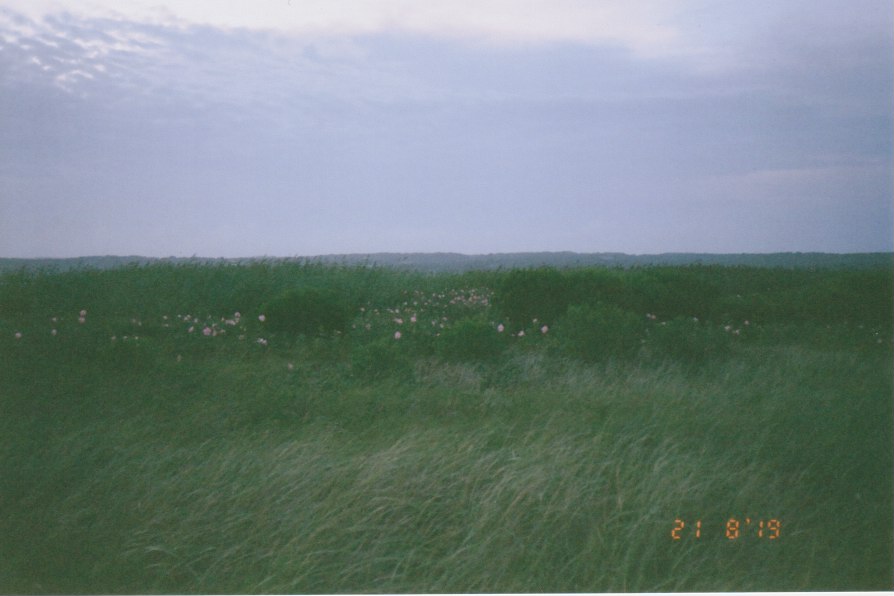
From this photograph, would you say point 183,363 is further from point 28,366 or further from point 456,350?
point 456,350

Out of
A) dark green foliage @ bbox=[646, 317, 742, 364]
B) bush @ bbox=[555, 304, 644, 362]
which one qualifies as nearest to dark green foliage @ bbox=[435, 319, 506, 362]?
bush @ bbox=[555, 304, 644, 362]

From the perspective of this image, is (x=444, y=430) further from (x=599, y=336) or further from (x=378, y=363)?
(x=599, y=336)

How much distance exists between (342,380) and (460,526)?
1.58 metres

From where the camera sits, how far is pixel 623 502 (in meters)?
2.88

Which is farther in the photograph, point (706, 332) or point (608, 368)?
point (706, 332)

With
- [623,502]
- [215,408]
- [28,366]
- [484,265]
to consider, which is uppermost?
[484,265]

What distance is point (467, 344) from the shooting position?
438 centimetres

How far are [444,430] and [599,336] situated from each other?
166cm

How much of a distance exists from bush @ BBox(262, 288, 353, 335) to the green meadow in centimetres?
2

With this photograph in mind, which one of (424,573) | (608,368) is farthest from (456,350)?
(424,573)

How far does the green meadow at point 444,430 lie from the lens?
2.65 meters

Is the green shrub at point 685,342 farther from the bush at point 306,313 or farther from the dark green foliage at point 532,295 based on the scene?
the bush at point 306,313
